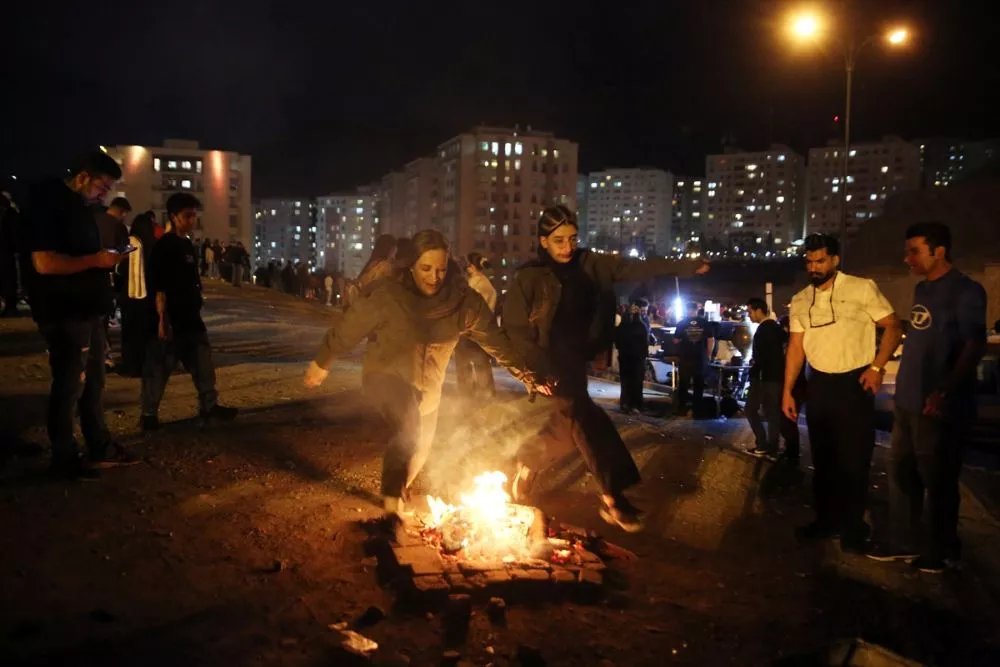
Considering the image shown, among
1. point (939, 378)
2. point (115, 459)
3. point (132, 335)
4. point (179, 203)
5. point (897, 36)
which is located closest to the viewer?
point (939, 378)

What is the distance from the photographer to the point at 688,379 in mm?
13281

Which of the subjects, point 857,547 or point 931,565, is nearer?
point 931,565

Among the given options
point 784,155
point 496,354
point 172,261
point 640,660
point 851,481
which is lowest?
point 640,660

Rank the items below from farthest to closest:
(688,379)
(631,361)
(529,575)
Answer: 1. (688,379)
2. (631,361)
3. (529,575)

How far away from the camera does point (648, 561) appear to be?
543 centimetres

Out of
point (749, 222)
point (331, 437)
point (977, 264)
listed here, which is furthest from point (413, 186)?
point (331, 437)

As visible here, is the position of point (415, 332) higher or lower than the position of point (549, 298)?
lower

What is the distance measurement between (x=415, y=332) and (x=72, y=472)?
2.71 metres

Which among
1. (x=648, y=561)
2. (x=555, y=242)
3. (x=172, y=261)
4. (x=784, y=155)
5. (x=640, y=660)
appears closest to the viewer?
(x=640, y=660)

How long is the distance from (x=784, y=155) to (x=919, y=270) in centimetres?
15749

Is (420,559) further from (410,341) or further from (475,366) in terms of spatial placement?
(475,366)

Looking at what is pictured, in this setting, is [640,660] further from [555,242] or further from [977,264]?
[977,264]

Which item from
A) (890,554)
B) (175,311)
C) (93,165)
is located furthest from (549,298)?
(175,311)

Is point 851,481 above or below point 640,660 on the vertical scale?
above
